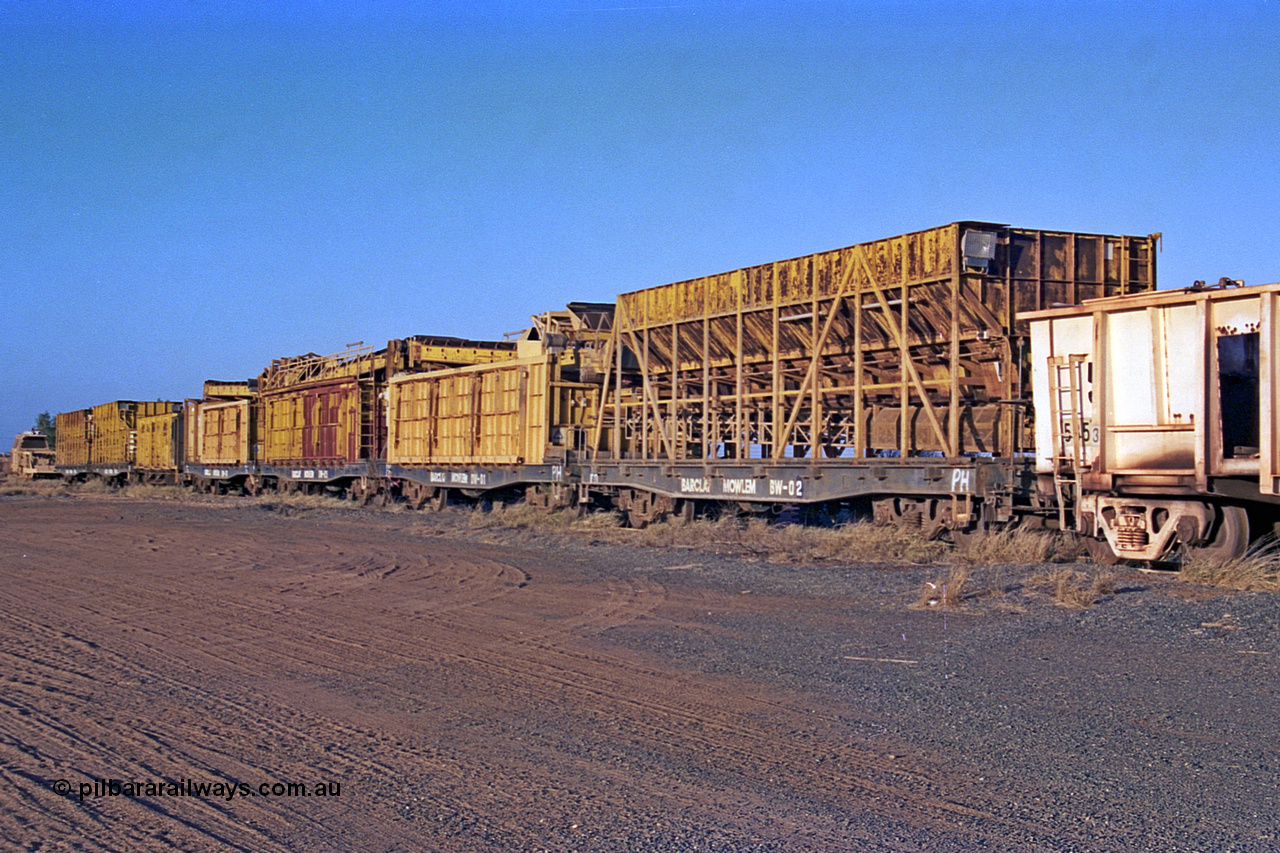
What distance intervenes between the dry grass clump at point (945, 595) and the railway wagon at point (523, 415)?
12320 mm

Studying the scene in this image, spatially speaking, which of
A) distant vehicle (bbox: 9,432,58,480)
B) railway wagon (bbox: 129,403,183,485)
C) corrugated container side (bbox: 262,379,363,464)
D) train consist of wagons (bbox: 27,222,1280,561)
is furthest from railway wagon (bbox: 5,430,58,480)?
train consist of wagons (bbox: 27,222,1280,561)

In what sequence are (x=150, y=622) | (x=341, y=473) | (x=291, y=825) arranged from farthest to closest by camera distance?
(x=341, y=473)
(x=150, y=622)
(x=291, y=825)

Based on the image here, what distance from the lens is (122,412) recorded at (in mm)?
50344

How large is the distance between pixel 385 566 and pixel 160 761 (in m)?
9.20

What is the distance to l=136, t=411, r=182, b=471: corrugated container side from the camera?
46281mm

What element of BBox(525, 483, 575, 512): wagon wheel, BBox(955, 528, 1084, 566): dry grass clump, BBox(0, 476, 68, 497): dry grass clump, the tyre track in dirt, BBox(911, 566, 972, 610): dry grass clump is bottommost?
BBox(0, 476, 68, 497): dry grass clump

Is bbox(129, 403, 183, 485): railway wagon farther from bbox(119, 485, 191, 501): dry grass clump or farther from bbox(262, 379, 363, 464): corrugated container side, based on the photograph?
bbox(262, 379, 363, 464): corrugated container side

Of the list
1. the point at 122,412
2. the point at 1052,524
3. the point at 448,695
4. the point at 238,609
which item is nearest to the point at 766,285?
the point at 1052,524

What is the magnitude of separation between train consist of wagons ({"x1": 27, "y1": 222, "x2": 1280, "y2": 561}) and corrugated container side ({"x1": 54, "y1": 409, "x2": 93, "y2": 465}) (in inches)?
1213

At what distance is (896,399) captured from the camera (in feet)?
55.8

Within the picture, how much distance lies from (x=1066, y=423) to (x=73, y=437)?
56263mm

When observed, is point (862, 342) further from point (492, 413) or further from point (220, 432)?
point (220, 432)

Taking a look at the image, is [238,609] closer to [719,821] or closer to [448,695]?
[448,695]

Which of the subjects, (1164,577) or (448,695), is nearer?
(448,695)
